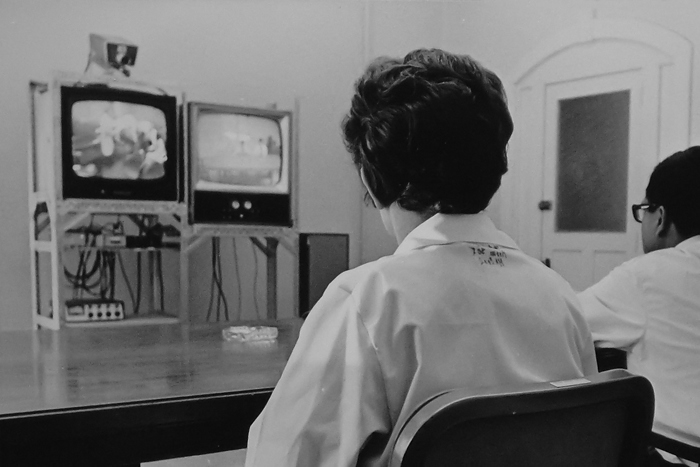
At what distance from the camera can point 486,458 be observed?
0.57 meters

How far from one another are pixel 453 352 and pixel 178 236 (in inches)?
107

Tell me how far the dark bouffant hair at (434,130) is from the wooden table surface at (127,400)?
42 cm

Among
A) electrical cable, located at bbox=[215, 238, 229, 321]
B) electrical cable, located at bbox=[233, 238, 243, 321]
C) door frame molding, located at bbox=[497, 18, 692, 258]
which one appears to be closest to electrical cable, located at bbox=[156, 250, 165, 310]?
electrical cable, located at bbox=[215, 238, 229, 321]

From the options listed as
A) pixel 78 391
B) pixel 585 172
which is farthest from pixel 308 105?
pixel 78 391

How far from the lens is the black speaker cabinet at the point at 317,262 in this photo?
3.29 meters

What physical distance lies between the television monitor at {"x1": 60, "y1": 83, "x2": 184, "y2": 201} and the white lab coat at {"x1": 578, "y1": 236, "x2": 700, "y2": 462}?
7.12 ft

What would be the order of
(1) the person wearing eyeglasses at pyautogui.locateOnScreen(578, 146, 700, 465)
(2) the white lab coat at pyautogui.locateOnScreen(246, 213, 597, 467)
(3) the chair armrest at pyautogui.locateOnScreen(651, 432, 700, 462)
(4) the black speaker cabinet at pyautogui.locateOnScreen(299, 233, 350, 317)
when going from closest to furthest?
1. (2) the white lab coat at pyautogui.locateOnScreen(246, 213, 597, 467)
2. (3) the chair armrest at pyautogui.locateOnScreen(651, 432, 700, 462)
3. (1) the person wearing eyeglasses at pyautogui.locateOnScreen(578, 146, 700, 465)
4. (4) the black speaker cabinet at pyautogui.locateOnScreen(299, 233, 350, 317)

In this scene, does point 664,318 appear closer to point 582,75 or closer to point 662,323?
point 662,323

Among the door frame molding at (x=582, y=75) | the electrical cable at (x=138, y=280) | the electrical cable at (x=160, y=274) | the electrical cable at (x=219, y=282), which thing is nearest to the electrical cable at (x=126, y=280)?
the electrical cable at (x=138, y=280)

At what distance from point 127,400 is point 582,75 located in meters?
3.65

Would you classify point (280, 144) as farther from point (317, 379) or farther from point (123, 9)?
point (317, 379)

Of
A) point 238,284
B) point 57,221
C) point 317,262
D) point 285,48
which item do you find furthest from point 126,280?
point 285,48

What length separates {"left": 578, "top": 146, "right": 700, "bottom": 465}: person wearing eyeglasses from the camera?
4.44 feet

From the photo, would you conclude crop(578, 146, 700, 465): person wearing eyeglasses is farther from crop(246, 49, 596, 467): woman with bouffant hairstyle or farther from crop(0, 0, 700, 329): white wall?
crop(0, 0, 700, 329): white wall
